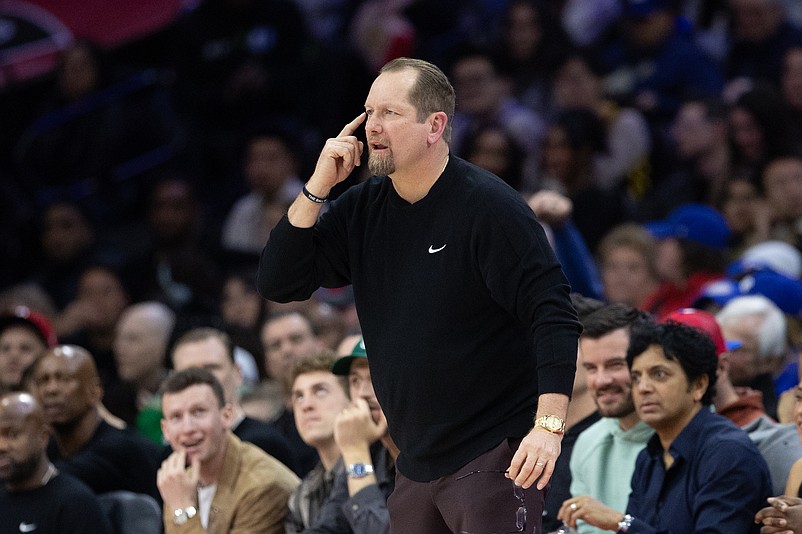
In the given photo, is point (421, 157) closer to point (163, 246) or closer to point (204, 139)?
point (163, 246)

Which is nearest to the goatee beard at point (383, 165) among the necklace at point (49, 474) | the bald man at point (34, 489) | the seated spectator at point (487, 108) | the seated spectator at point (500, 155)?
the bald man at point (34, 489)

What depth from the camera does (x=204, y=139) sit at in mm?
10406

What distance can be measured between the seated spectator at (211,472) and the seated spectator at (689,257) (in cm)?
251

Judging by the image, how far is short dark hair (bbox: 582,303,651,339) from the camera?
16.9 feet

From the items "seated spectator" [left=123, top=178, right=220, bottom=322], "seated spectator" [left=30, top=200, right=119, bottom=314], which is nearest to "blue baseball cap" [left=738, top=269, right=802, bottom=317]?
"seated spectator" [left=123, top=178, right=220, bottom=322]

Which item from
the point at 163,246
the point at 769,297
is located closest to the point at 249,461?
the point at 769,297

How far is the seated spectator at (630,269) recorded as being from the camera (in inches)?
297

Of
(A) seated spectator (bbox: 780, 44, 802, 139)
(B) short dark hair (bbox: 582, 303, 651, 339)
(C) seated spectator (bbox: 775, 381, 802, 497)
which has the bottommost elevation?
(C) seated spectator (bbox: 775, 381, 802, 497)

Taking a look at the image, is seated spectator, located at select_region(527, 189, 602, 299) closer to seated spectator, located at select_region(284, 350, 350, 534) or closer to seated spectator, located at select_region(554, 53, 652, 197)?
seated spectator, located at select_region(284, 350, 350, 534)

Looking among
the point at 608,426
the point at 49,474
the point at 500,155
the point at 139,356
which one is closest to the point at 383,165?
the point at 608,426

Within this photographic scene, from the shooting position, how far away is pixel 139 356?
26.2 ft

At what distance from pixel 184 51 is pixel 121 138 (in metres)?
0.85

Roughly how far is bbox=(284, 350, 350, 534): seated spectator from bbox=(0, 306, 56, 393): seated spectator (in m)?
2.11

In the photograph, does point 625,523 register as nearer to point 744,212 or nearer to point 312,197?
point 312,197
